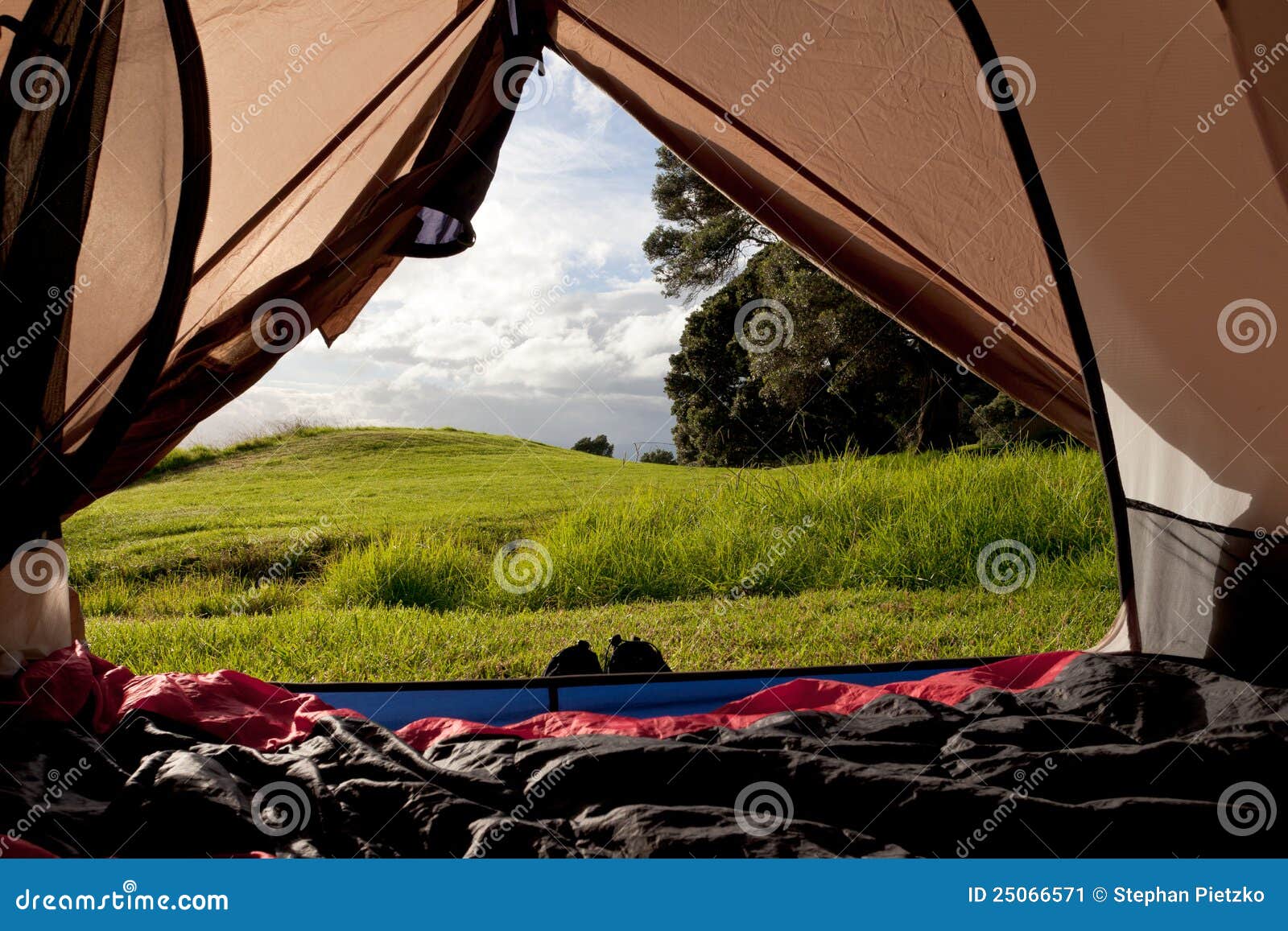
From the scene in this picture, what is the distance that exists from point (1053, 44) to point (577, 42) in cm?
123

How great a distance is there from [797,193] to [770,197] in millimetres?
131

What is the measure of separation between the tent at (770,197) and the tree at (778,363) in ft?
13.2

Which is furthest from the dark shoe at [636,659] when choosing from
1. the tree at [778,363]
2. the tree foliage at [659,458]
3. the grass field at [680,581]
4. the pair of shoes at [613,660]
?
the tree foliage at [659,458]

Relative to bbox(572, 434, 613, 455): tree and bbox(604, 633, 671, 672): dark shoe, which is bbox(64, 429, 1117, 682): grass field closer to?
bbox(604, 633, 671, 672): dark shoe

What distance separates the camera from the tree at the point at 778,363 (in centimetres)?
773

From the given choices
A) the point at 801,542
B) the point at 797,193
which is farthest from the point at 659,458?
the point at 797,193

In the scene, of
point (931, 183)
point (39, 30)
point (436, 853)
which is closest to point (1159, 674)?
point (931, 183)

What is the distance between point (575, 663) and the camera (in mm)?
2518

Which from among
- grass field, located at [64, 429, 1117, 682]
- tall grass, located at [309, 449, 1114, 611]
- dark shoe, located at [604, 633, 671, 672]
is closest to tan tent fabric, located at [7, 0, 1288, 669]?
dark shoe, located at [604, 633, 671, 672]

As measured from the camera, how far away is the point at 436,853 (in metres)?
1.41

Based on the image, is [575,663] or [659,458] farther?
[659,458]

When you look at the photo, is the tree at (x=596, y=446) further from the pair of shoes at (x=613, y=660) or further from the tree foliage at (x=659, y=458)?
the pair of shoes at (x=613, y=660)

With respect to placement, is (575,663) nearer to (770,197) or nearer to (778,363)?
(770,197)
